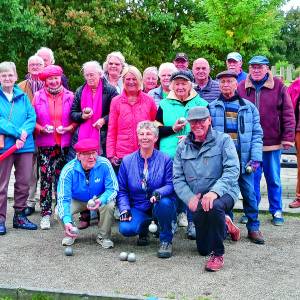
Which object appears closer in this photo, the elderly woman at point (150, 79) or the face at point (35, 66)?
the face at point (35, 66)

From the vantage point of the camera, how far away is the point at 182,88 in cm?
633

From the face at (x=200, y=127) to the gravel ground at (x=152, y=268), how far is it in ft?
4.39

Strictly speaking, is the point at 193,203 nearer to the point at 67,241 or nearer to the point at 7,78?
the point at 67,241

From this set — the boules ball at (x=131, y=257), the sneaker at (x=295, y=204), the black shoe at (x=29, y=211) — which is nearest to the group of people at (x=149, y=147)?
the boules ball at (x=131, y=257)

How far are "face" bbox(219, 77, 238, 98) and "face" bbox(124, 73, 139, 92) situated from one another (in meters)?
1.01

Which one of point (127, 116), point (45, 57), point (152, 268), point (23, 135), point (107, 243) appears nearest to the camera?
point (152, 268)

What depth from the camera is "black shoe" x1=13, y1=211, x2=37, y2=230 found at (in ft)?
23.3

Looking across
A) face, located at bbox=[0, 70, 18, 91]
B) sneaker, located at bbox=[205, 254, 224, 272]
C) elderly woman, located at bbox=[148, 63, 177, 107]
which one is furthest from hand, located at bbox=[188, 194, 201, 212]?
face, located at bbox=[0, 70, 18, 91]

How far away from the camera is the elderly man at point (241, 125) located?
6336 mm

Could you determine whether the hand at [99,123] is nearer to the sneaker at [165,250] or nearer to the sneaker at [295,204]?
the sneaker at [165,250]

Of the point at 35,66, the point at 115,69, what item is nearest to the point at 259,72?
the point at 115,69

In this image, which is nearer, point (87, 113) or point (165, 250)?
point (165, 250)

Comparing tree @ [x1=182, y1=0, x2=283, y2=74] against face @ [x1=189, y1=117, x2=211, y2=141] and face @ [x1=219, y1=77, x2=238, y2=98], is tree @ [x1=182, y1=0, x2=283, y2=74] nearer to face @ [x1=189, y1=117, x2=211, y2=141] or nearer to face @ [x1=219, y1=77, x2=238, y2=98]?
face @ [x1=219, y1=77, x2=238, y2=98]

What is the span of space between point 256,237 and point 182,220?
4.01 ft
